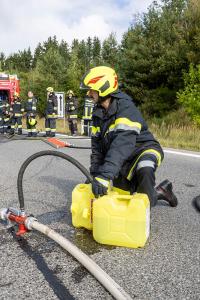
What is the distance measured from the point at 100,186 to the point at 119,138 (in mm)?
482

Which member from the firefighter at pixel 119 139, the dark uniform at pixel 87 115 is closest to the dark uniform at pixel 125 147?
the firefighter at pixel 119 139

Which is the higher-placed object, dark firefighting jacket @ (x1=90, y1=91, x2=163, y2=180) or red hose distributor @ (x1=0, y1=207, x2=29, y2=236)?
dark firefighting jacket @ (x1=90, y1=91, x2=163, y2=180)

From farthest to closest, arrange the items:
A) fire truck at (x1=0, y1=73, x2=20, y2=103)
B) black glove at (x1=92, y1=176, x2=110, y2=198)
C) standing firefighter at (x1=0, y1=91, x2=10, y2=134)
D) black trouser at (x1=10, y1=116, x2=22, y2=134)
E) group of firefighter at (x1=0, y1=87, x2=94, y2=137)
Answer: fire truck at (x1=0, y1=73, x2=20, y2=103) → standing firefighter at (x1=0, y1=91, x2=10, y2=134) → black trouser at (x1=10, y1=116, x2=22, y2=134) → group of firefighter at (x1=0, y1=87, x2=94, y2=137) → black glove at (x1=92, y1=176, x2=110, y2=198)

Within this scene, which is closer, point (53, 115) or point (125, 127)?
point (125, 127)

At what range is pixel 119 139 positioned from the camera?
10.4 ft

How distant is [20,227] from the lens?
3188 millimetres

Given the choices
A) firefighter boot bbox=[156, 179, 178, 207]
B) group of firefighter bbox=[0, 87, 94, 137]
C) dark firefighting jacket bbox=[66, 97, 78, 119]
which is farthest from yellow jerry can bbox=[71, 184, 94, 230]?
dark firefighting jacket bbox=[66, 97, 78, 119]

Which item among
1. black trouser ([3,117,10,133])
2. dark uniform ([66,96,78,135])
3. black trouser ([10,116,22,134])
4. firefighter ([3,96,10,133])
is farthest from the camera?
firefighter ([3,96,10,133])

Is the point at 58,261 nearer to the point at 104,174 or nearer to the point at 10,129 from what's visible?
the point at 104,174

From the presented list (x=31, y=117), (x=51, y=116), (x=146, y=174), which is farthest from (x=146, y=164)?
(x=31, y=117)

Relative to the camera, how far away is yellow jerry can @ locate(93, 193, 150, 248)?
2795 millimetres

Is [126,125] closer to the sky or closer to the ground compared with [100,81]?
closer to the ground

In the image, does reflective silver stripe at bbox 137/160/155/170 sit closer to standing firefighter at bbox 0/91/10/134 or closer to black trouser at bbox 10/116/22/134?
black trouser at bbox 10/116/22/134

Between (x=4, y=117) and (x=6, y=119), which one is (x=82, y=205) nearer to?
(x=4, y=117)
